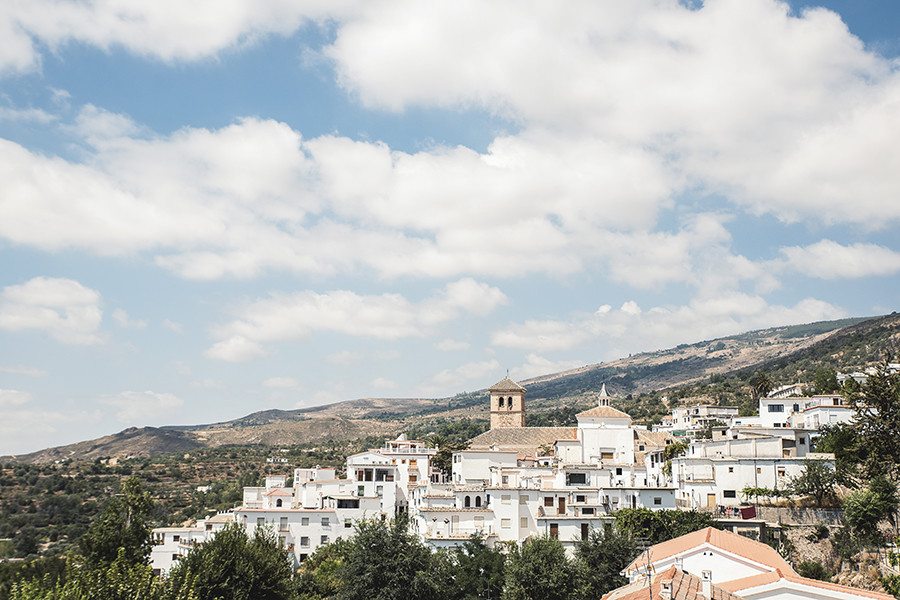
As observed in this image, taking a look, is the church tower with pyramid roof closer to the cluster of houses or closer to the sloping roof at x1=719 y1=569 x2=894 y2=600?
the cluster of houses

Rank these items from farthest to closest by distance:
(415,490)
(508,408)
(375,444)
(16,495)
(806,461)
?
(375,444), (16,495), (508,408), (415,490), (806,461)

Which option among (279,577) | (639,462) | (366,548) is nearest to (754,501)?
(639,462)

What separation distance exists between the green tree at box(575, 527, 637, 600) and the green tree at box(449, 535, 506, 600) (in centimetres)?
518

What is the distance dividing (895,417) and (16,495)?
104248 mm

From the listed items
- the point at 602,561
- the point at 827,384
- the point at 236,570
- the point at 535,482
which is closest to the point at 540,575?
the point at 602,561

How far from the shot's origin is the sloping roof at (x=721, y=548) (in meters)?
34.9

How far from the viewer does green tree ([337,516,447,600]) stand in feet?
138

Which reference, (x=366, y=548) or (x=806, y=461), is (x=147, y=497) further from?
(x=806, y=461)

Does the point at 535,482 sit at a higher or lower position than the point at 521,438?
lower

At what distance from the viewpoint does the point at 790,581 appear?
28.0 meters

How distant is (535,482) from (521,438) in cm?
1893

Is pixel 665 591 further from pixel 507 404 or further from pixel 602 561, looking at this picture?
pixel 507 404

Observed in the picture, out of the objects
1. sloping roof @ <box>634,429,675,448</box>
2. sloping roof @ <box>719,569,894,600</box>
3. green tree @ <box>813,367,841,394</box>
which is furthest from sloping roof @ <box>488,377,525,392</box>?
sloping roof @ <box>719,569,894,600</box>

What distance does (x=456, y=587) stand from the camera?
1706 inches
